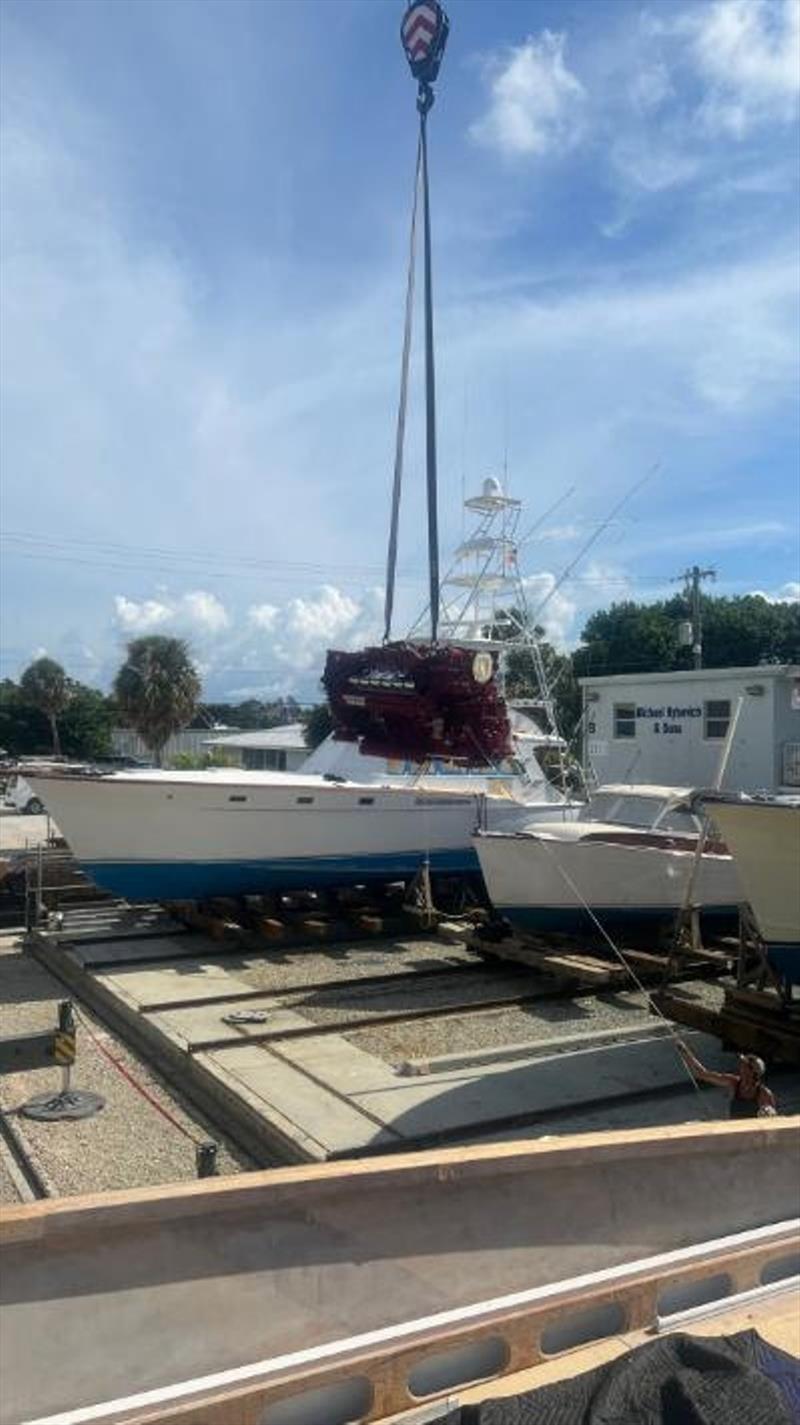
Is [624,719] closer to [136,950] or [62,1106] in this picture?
[136,950]

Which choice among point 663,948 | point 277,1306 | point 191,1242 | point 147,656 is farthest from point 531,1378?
point 147,656

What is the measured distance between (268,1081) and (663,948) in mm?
5232

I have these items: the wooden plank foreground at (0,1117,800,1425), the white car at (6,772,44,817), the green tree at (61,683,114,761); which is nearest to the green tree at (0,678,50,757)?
the green tree at (61,683,114,761)

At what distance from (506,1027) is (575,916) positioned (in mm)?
2335

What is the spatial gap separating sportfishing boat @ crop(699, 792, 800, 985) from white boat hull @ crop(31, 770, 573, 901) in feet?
20.4

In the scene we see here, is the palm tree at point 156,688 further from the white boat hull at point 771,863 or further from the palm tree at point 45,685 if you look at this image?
the white boat hull at point 771,863

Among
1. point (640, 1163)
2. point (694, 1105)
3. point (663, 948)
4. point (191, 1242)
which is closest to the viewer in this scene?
point (191, 1242)

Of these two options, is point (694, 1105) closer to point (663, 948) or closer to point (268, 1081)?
point (268, 1081)

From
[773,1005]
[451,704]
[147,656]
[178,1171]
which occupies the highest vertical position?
[147,656]

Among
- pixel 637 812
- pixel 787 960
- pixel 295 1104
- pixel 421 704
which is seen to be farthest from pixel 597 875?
pixel 295 1104

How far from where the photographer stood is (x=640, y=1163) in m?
3.70

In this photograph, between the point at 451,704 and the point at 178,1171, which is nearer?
the point at 178,1171

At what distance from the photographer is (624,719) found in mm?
19531

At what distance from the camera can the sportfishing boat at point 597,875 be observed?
1090 cm
